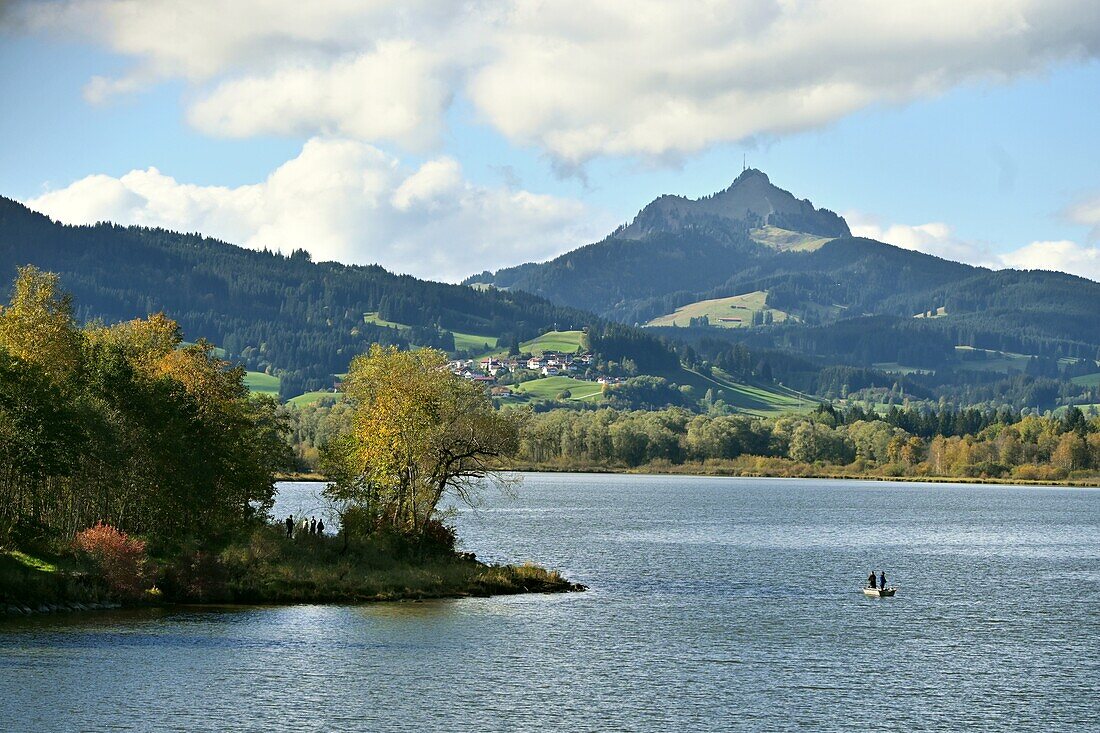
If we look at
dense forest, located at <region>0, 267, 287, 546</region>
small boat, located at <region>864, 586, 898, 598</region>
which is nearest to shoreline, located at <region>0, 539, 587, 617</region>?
dense forest, located at <region>0, 267, 287, 546</region>

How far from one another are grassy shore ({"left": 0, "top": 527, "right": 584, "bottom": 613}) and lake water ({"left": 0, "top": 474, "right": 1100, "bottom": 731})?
Answer: 2495 mm

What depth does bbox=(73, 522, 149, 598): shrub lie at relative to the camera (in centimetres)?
6994

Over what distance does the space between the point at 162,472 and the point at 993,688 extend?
51.5 meters

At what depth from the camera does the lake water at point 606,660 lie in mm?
49531

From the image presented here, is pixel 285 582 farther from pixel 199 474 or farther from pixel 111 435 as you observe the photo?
pixel 111 435

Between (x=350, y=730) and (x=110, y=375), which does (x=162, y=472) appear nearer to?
(x=110, y=375)

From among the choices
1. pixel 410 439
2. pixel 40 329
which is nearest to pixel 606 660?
pixel 410 439

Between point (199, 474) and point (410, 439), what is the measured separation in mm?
14001

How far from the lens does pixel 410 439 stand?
267 feet

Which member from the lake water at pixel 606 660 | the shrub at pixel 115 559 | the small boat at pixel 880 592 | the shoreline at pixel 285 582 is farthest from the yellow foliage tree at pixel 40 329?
the small boat at pixel 880 592

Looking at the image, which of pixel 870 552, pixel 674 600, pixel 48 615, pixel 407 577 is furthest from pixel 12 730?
pixel 870 552

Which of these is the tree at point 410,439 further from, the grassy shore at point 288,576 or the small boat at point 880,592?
the small boat at point 880,592

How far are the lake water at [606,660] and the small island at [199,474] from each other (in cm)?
361

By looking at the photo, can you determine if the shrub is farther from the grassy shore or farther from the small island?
the grassy shore
